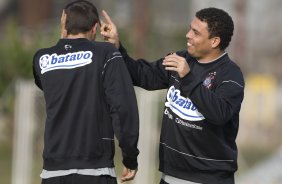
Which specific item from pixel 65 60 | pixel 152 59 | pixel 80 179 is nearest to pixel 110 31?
pixel 65 60

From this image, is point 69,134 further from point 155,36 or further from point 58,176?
point 155,36

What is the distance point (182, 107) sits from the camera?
6.00m

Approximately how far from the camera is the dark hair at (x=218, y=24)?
237 inches

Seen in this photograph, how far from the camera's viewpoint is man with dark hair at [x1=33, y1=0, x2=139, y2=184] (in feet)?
18.6

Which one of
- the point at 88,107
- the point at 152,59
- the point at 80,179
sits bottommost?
the point at 152,59

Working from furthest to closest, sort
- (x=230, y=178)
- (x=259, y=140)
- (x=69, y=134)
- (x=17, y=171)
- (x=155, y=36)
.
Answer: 1. (x=155, y=36)
2. (x=259, y=140)
3. (x=17, y=171)
4. (x=230, y=178)
5. (x=69, y=134)

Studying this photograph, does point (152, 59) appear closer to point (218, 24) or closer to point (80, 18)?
point (218, 24)

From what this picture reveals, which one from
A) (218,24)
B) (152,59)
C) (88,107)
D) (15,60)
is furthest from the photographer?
(152,59)

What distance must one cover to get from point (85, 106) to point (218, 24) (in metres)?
1.08

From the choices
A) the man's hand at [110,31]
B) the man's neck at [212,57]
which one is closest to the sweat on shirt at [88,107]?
the man's hand at [110,31]

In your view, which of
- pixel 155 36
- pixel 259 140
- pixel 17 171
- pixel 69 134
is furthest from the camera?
pixel 155 36

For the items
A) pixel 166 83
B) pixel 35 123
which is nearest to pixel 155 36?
pixel 35 123

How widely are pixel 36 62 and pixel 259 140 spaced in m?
16.2

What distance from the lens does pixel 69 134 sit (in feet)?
18.8
